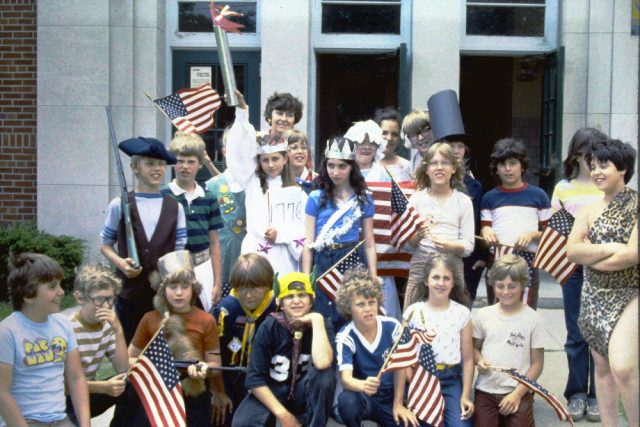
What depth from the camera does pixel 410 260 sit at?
19.1ft

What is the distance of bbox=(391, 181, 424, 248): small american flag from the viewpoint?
18.2 ft

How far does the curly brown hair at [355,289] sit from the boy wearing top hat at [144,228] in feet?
3.40

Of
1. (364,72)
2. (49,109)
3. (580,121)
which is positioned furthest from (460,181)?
(364,72)

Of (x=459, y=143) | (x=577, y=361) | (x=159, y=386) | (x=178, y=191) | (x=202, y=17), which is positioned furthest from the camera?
(x=202, y=17)

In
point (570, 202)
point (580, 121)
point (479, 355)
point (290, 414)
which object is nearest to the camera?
point (290, 414)

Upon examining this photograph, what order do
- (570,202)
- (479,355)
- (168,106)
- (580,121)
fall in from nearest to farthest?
(479,355) < (570,202) < (168,106) < (580,121)

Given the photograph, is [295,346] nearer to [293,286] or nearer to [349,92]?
[293,286]

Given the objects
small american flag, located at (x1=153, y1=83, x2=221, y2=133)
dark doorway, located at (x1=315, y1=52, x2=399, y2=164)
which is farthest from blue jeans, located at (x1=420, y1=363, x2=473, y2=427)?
dark doorway, located at (x1=315, y1=52, x2=399, y2=164)

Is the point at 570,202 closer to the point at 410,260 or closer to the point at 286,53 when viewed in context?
the point at 410,260

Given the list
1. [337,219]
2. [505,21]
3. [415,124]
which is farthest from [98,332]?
[505,21]

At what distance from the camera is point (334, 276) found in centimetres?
539

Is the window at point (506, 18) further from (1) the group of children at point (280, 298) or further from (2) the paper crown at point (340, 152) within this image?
(2) the paper crown at point (340, 152)

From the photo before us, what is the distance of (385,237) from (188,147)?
138cm

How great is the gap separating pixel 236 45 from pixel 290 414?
5.73 m
